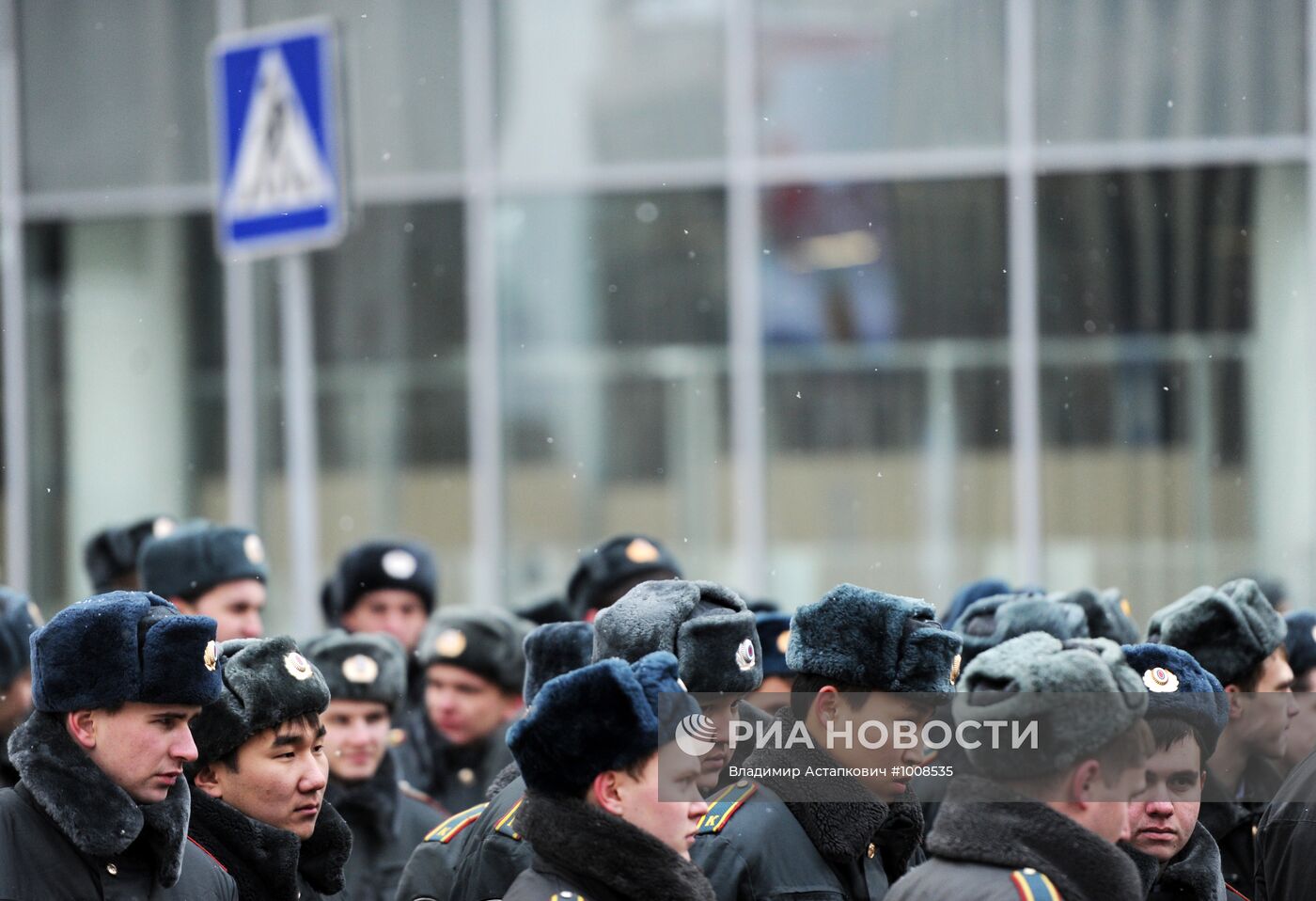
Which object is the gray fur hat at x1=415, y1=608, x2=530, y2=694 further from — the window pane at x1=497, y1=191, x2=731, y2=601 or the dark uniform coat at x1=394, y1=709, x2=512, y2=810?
the window pane at x1=497, y1=191, x2=731, y2=601

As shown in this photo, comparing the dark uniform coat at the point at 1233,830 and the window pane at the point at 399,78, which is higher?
the window pane at the point at 399,78

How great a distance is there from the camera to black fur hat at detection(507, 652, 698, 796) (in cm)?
383

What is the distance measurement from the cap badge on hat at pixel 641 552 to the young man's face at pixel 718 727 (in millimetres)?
2341

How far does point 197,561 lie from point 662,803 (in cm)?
333

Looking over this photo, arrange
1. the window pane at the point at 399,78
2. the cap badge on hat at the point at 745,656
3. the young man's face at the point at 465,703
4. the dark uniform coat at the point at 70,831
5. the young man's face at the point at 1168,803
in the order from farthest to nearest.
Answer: the window pane at the point at 399,78 < the young man's face at the point at 465,703 < the cap badge on hat at the point at 745,656 < the young man's face at the point at 1168,803 < the dark uniform coat at the point at 70,831

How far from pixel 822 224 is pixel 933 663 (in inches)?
284

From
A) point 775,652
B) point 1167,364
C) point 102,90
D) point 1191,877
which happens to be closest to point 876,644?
point 1191,877

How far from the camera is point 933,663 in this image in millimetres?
4504

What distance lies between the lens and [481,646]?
7.02m

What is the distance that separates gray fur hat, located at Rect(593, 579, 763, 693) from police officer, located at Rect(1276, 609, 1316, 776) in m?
2.04

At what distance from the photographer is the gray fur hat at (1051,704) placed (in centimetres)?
355

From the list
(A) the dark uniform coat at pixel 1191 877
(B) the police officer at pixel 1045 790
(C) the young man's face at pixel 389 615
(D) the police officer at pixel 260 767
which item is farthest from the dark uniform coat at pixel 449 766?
(B) the police officer at pixel 1045 790

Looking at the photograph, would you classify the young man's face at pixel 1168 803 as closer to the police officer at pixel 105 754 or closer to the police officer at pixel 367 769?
the police officer at pixel 105 754

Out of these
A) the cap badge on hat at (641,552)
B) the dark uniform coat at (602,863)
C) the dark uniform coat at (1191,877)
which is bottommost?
the dark uniform coat at (1191,877)
